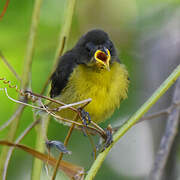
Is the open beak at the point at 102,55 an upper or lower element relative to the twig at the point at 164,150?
upper

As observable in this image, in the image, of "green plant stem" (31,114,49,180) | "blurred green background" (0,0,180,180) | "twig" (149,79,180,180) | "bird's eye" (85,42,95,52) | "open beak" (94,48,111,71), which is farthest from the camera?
"blurred green background" (0,0,180,180)

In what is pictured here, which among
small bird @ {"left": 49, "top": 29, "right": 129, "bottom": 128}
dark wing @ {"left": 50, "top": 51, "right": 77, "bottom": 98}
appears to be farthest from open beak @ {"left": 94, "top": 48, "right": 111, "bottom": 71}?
dark wing @ {"left": 50, "top": 51, "right": 77, "bottom": 98}

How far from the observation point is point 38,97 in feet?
4.57

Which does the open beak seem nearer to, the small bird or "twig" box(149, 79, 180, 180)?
the small bird

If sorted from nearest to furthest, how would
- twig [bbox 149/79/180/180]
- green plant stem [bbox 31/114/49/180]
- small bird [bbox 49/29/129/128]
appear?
green plant stem [bbox 31/114/49/180] < twig [bbox 149/79/180/180] < small bird [bbox 49/29/129/128]

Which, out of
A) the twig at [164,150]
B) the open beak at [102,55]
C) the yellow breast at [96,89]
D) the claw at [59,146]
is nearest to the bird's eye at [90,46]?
the yellow breast at [96,89]

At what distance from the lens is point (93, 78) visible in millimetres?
2521

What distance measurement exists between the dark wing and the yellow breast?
73 millimetres

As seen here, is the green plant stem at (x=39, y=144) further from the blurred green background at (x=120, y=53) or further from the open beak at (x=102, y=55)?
the blurred green background at (x=120, y=53)

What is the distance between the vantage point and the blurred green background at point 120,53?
2926 mm

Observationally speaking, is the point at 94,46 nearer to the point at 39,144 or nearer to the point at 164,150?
the point at 164,150

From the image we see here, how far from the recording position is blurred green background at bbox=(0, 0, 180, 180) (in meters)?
2.93

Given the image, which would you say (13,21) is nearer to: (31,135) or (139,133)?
(31,135)

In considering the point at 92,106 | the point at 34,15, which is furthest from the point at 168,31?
the point at 34,15
